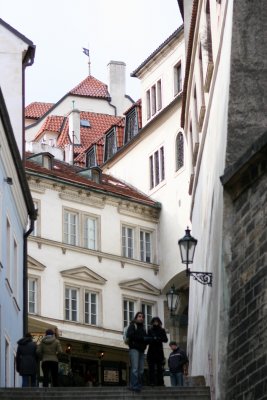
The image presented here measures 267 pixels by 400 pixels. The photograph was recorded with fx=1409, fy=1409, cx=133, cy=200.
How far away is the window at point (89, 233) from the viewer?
57250 mm

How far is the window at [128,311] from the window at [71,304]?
293cm

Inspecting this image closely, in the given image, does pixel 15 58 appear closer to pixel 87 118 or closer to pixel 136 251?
pixel 136 251

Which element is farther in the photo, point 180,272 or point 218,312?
point 180,272

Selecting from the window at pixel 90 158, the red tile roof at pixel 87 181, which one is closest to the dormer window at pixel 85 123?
the window at pixel 90 158

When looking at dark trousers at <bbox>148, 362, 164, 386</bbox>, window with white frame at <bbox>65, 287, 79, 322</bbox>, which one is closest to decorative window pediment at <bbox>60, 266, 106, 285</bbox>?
window with white frame at <bbox>65, 287, 79, 322</bbox>

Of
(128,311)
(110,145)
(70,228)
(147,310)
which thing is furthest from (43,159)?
(110,145)

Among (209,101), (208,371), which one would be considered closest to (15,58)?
(209,101)

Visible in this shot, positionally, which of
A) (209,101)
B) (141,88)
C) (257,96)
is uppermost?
(141,88)

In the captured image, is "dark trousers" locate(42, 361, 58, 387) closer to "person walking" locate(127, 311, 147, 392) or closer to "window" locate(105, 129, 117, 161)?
"person walking" locate(127, 311, 147, 392)

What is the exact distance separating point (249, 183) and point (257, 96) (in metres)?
2.77

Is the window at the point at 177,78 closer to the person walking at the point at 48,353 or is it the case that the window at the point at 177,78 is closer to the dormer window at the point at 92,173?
the dormer window at the point at 92,173

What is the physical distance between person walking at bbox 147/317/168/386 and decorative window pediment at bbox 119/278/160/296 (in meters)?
31.4

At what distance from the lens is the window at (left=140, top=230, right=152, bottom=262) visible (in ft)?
196

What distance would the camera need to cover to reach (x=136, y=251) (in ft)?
195
